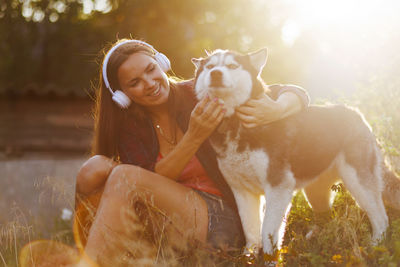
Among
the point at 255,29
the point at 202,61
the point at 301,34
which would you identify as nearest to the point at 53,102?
the point at 255,29

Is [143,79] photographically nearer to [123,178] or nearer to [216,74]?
[216,74]

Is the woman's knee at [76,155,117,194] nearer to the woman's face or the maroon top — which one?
the maroon top

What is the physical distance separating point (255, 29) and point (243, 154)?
567 inches

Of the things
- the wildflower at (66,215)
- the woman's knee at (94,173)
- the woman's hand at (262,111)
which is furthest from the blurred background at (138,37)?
the woman's hand at (262,111)

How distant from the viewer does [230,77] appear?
2709mm

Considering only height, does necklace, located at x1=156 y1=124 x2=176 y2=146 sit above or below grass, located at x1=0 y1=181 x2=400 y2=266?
above

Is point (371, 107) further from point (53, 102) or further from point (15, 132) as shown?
point (15, 132)

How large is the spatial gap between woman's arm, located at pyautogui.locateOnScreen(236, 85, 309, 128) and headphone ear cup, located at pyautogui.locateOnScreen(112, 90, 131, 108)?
863 millimetres

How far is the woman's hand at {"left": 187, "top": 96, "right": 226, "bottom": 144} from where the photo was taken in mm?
2760

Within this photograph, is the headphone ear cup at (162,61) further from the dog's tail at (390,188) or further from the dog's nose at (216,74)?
the dog's tail at (390,188)

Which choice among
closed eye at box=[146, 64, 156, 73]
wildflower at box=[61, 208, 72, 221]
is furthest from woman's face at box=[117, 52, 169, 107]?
wildflower at box=[61, 208, 72, 221]

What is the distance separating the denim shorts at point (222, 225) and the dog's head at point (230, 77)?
2.29 feet

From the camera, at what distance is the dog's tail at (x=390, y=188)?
3.27 metres

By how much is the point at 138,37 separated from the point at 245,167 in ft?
39.1
